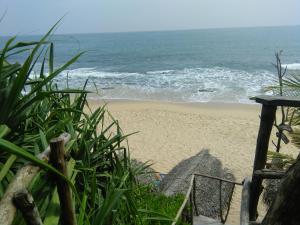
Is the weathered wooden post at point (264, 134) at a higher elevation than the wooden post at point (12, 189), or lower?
lower

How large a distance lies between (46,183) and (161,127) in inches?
563

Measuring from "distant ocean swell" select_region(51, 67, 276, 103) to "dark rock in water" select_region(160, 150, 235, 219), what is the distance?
11.5m

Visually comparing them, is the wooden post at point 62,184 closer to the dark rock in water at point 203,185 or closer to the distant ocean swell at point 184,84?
the dark rock in water at point 203,185

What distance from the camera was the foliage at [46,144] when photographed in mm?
1328

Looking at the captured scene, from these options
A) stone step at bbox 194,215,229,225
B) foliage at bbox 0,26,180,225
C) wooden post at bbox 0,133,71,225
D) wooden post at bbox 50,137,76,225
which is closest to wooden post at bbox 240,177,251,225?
foliage at bbox 0,26,180,225

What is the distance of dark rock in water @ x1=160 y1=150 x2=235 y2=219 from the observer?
21.3ft

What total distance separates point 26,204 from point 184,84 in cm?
2858

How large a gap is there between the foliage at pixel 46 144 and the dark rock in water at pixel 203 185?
4.28 meters

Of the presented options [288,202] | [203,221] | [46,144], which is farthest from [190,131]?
[288,202]

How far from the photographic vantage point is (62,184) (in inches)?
44.4

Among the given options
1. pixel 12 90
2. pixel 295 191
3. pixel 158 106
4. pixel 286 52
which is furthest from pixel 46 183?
pixel 286 52

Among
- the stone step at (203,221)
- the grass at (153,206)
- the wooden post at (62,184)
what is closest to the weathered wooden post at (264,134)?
the grass at (153,206)

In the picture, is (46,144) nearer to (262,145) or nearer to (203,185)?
(262,145)

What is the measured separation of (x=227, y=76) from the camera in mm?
33688
